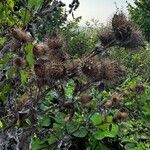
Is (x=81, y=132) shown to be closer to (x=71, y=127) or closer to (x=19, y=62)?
(x=71, y=127)

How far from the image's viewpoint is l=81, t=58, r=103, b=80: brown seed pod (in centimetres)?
355

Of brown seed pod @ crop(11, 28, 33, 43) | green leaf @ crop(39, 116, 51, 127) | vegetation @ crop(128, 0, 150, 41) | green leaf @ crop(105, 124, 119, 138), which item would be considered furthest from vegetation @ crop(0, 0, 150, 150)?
vegetation @ crop(128, 0, 150, 41)

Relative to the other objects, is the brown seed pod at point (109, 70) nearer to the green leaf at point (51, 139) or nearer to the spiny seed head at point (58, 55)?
the spiny seed head at point (58, 55)

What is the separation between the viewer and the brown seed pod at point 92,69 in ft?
11.6

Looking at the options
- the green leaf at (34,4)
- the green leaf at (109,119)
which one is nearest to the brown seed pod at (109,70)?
the green leaf at (34,4)

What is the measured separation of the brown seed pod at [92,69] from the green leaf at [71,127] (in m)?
1.65

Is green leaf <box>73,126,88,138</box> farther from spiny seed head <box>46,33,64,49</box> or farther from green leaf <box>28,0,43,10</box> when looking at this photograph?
spiny seed head <box>46,33,64,49</box>

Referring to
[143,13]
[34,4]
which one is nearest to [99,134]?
[34,4]

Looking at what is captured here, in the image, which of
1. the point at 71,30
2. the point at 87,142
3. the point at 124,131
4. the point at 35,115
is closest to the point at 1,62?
the point at 35,115

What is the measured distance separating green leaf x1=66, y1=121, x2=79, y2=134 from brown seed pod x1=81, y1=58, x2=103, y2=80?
65.0 inches

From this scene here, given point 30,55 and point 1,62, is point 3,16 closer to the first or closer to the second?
point 1,62

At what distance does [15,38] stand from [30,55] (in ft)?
0.64

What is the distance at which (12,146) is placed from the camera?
396 cm

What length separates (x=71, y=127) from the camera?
5.33 m
